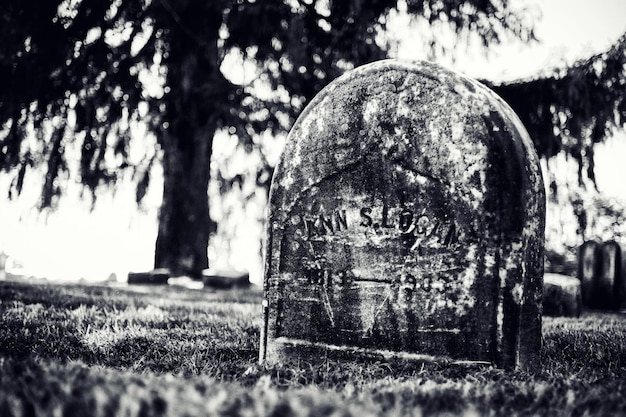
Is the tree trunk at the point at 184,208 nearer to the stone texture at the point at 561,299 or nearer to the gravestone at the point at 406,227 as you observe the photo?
the stone texture at the point at 561,299

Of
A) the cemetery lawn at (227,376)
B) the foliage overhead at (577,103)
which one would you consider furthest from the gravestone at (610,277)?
the cemetery lawn at (227,376)

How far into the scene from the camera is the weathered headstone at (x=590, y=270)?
7570 millimetres

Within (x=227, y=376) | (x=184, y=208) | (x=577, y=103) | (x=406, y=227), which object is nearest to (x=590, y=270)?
(x=577, y=103)

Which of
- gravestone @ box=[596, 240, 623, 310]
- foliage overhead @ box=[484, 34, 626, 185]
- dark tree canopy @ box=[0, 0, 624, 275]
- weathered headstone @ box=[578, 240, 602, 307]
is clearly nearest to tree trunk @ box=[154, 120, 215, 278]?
dark tree canopy @ box=[0, 0, 624, 275]

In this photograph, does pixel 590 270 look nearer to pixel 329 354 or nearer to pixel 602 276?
pixel 602 276

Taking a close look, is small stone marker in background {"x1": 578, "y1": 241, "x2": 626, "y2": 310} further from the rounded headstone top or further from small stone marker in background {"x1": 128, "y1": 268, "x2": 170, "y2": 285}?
small stone marker in background {"x1": 128, "y1": 268, "x2": 170, "y2": 285}

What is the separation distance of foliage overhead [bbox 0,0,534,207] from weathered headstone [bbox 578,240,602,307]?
157 inches

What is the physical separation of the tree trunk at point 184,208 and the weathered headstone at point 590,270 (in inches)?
247

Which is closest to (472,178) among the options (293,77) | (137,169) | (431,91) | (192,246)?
(431,91)

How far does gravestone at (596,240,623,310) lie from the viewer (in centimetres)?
741

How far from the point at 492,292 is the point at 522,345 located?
0.30 meters

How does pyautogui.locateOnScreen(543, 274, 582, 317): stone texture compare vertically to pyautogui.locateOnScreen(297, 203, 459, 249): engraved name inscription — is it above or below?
below

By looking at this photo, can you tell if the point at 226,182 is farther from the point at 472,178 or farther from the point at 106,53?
the point at 472,178

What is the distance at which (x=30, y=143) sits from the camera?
8.37 m
